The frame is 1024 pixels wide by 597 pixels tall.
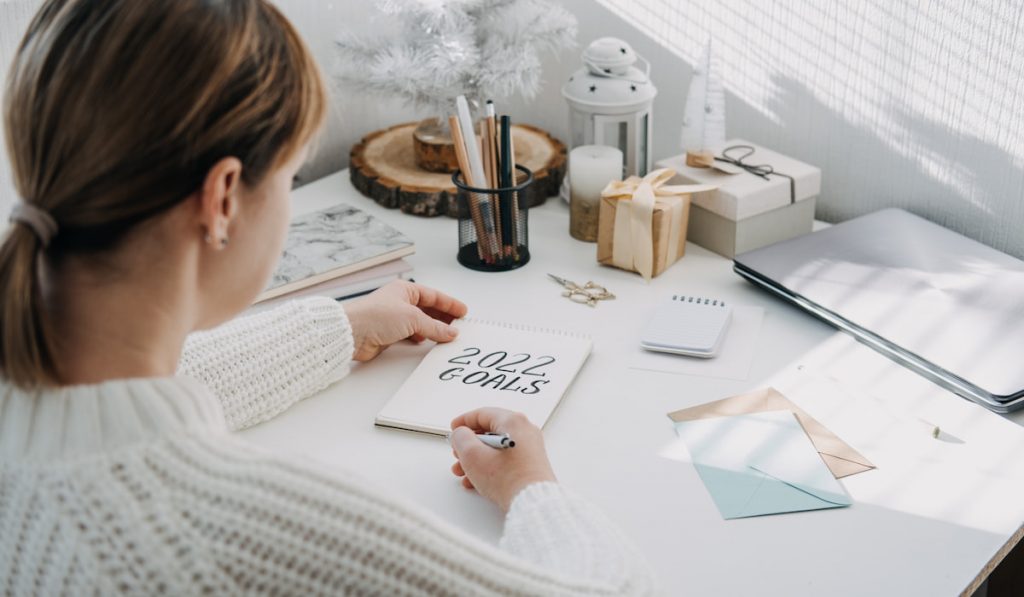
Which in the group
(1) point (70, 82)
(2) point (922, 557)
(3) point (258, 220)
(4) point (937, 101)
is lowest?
(2) point (922, 557)

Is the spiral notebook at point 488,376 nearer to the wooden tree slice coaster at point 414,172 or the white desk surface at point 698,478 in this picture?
the white desk surface at point 698,478

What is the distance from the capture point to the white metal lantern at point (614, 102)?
138cm

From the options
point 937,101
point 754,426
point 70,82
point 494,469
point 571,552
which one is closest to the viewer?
point 70,82

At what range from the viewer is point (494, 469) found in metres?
0.86

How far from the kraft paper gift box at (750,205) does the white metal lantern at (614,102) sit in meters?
0.07

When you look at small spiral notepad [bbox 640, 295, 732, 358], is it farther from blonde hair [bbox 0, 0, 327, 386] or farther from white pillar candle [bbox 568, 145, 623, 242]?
blonde hair [bbox 0, 0, 327, 386]

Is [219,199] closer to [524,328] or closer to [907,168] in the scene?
[524,328]

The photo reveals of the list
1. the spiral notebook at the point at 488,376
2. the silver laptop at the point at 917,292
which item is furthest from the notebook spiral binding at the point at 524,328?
the silver laptop at the point at 917,292

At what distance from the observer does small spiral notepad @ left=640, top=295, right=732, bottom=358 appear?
1.09 meters

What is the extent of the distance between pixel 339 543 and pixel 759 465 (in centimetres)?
43

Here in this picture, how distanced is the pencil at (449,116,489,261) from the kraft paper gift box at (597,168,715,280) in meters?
0.15

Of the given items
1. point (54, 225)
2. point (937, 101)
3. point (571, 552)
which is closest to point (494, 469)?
point (571, 552)

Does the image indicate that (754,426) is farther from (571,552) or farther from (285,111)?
(285,111)

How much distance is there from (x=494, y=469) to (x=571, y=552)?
13 cm
